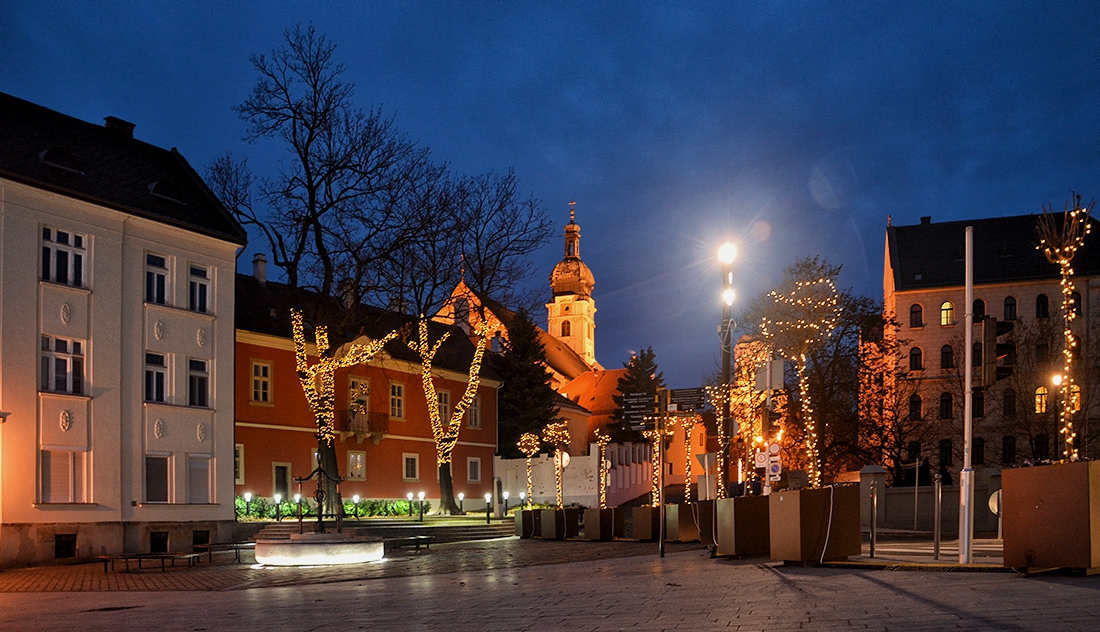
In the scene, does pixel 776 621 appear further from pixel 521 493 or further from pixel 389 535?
pixel 521 493

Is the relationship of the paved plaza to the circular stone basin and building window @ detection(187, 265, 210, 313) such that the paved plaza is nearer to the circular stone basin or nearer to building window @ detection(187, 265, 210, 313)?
the circular stone basin

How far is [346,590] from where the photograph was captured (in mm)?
16297

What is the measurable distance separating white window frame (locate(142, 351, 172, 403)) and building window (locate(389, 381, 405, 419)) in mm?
17670

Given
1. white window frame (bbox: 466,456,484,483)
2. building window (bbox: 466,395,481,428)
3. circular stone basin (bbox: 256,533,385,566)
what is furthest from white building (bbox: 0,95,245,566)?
building window (bbox: 466,395,481,428)

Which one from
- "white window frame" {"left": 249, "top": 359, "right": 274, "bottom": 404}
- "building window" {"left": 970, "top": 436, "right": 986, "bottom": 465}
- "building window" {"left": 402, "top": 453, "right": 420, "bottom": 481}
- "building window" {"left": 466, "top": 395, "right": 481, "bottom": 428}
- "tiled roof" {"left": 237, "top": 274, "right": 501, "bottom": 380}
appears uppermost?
"tiled roof" {"left": 237, "top": 274, "right": 501, "bottom": 380}

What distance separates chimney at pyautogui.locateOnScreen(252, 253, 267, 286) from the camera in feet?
150

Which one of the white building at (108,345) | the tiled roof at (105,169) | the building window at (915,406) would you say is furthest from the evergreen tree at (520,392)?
the building window at (915,406)

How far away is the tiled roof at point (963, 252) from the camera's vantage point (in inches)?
2736

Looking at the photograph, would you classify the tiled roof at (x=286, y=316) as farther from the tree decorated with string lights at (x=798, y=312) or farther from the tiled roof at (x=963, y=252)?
the tiled roof at (x=963, y=252)

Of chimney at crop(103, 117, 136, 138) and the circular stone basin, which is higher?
chimney at crop(103, 117, 136, 138)

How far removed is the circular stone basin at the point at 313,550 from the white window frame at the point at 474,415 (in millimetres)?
29832

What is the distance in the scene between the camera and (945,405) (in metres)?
69.6

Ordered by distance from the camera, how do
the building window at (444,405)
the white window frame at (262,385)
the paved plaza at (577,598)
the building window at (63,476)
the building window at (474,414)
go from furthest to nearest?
the building window at (474,414), the building window at (444,405), the white window frame at (262,385), the building window at (63,476), the paved plaza at (577,598)

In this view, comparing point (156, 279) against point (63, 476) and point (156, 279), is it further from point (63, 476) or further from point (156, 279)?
point (63, 476)
